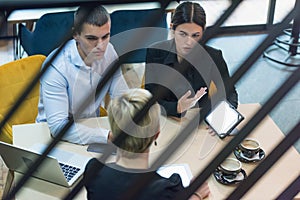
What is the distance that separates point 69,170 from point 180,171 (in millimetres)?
493

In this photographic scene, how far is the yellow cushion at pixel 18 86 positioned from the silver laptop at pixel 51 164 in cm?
50

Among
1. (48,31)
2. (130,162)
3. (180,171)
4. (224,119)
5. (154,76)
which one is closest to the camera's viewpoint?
(130,162)

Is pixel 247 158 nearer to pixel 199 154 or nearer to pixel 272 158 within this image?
pixel 199 154

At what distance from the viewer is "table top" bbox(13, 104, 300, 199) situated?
2326 mm

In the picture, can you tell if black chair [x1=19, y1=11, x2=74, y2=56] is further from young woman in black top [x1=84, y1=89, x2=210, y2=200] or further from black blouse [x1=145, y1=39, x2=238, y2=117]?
young woman in black top [x1=84, y1=89, x2=210, y2=200]

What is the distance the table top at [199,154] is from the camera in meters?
2.33

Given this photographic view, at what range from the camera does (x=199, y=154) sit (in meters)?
2.58

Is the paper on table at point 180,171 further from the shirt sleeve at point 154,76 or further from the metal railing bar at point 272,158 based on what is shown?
the metal railing bar at point 272,158

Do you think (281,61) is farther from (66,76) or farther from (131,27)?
(66,76)

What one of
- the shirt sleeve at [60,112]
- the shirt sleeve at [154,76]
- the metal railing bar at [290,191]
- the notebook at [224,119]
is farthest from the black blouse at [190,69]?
the metal railing bar at [290,191]

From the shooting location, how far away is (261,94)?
4.71 m

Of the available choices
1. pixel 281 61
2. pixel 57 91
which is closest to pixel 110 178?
pixel 57 91

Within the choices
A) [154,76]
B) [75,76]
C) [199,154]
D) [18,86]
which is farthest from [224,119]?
[18,86]

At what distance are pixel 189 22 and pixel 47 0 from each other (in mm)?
2111
